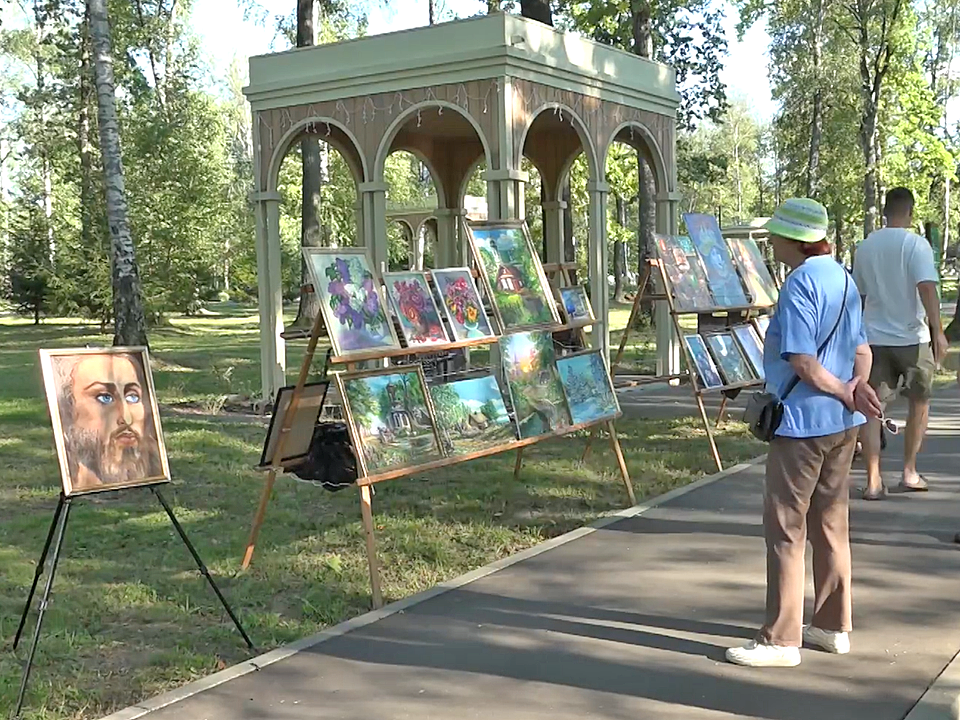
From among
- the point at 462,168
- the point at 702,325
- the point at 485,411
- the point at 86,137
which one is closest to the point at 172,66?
the point at 86,137

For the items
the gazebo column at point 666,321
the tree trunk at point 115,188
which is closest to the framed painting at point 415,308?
the tree trunk at point 115,188

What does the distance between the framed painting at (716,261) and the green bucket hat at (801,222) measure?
516 centimetres

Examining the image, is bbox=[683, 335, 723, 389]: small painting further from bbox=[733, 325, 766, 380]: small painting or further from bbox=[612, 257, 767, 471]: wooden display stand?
bbox=[733, 325, 766, 380]: small painting

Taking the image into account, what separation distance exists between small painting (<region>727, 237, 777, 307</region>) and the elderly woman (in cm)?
604

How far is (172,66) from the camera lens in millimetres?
35875

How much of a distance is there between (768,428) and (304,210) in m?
19.4

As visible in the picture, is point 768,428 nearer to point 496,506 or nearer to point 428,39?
point 496,506

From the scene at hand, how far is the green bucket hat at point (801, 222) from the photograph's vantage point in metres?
4.07

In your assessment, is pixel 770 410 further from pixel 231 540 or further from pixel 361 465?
pixel 231 540

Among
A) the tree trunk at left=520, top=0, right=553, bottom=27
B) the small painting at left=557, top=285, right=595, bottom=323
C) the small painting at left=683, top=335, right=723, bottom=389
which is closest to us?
the small painting at left=683, top=335, right=723, bottom=389

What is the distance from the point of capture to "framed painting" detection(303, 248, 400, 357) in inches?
223

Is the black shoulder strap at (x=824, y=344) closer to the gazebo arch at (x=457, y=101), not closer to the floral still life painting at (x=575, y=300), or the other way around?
the gazebo arch at (x=457, y=101)

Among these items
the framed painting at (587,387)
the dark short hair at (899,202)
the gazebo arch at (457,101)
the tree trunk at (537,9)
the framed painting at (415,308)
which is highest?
the tree trunk at (537,9)

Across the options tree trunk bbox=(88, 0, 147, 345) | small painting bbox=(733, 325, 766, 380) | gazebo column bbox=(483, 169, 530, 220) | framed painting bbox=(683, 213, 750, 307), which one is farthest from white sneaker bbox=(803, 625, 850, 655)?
tree trunk bbox=(88, 0, 147, 345)
